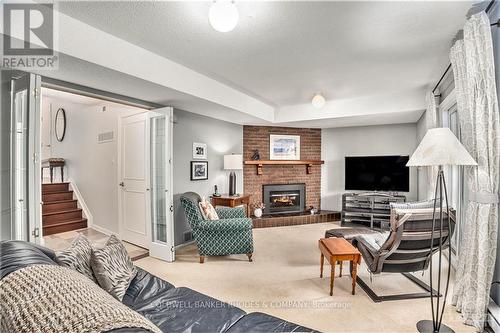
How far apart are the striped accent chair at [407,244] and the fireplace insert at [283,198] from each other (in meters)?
3.42

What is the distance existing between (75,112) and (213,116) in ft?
10.1

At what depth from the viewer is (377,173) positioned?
567cm

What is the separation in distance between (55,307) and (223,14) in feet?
Result: 5.99

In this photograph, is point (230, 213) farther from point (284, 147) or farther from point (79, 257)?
point (79, 257)

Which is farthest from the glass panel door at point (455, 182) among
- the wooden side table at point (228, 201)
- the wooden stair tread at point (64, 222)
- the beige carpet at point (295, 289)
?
the wooden stair tread at point (64, 222)

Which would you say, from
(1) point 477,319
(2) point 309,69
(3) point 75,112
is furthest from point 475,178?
(3) point 75,112

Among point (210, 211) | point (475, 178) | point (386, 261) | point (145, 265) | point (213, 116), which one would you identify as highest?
point (213, 116)

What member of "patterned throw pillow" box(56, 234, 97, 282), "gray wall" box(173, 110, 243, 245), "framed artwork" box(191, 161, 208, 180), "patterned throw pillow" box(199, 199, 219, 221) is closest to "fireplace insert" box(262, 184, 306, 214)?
"gray wall" box(173, 110, 243, 245)

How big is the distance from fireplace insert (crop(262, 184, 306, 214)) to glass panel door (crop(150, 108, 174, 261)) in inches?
109

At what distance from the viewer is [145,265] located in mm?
3455

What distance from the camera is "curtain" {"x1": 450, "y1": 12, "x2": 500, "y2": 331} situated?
189 centimetres

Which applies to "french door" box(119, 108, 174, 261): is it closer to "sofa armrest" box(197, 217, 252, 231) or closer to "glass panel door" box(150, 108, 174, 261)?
"glass panel door" box(150, 108, 174, 261)

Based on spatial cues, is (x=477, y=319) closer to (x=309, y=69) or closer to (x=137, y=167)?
(x=309, y=69)

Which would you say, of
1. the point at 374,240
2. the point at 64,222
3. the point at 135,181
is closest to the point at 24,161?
the point at 135,181
